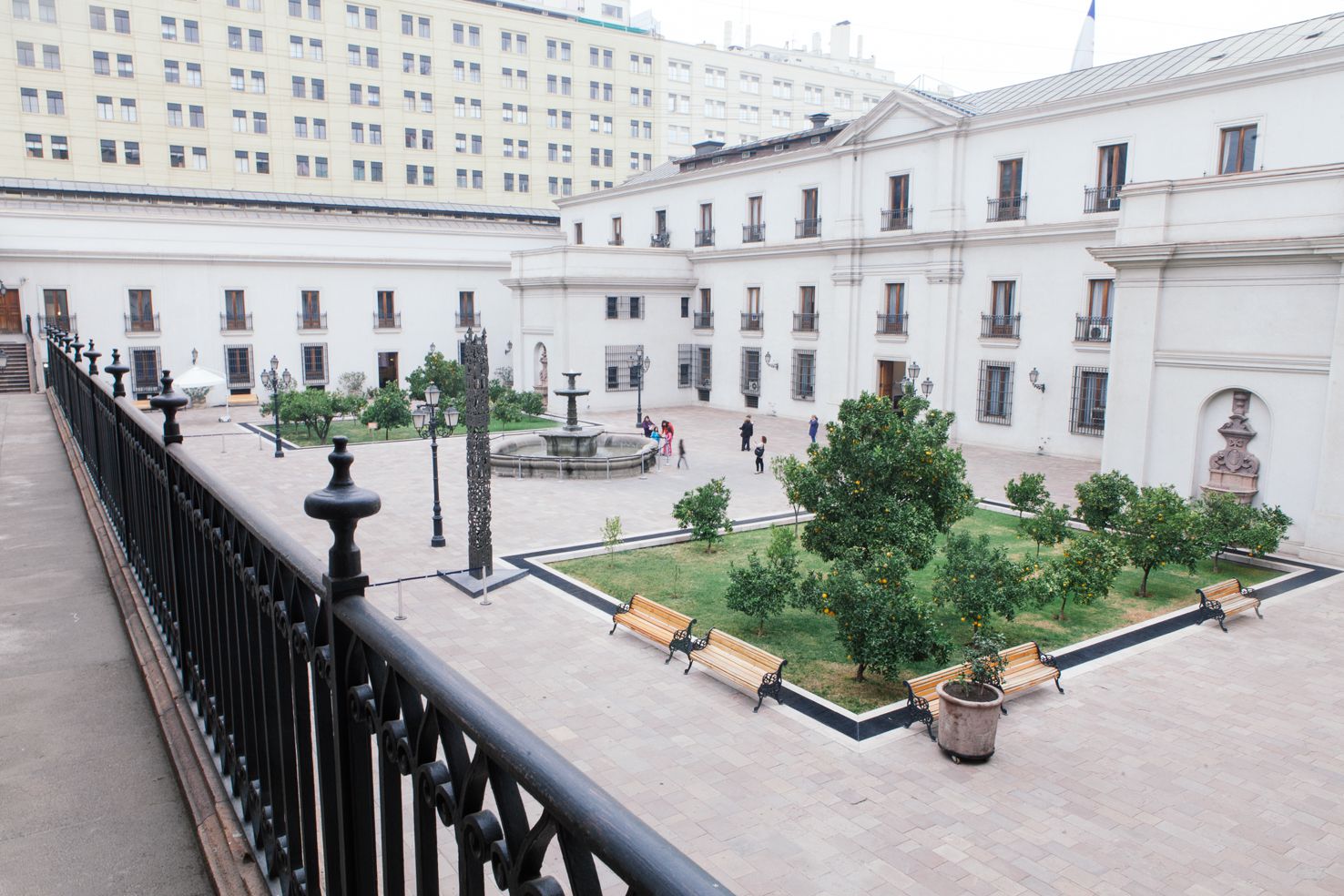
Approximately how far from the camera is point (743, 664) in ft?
34.0

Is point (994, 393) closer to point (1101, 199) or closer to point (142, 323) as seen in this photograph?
point (1101, 199)

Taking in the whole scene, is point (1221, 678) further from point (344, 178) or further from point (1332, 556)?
point (344, 178)

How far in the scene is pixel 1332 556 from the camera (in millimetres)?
15891

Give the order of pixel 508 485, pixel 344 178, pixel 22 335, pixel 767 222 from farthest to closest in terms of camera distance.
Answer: pixel 344 178 < pixel 767 222 < pixel 22 335 < pixel 508 485

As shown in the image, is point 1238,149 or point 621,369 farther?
point 621,369

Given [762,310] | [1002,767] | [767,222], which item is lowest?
[1002,767]

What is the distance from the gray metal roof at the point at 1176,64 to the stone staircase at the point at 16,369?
101 ft

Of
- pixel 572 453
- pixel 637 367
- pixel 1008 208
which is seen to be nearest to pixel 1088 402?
pixel 1008 208

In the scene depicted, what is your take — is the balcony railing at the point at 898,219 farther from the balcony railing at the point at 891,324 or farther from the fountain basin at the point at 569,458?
the fountain basin at the point at 569,458

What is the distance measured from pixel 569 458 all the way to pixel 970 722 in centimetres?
1580

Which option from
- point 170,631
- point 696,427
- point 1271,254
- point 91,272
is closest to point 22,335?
point 91,272

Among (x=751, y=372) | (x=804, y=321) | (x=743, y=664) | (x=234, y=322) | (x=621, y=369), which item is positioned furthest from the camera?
(x=621, y=369)

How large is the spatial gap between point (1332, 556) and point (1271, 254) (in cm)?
532

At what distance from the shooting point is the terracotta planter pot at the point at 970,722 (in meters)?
8.66
